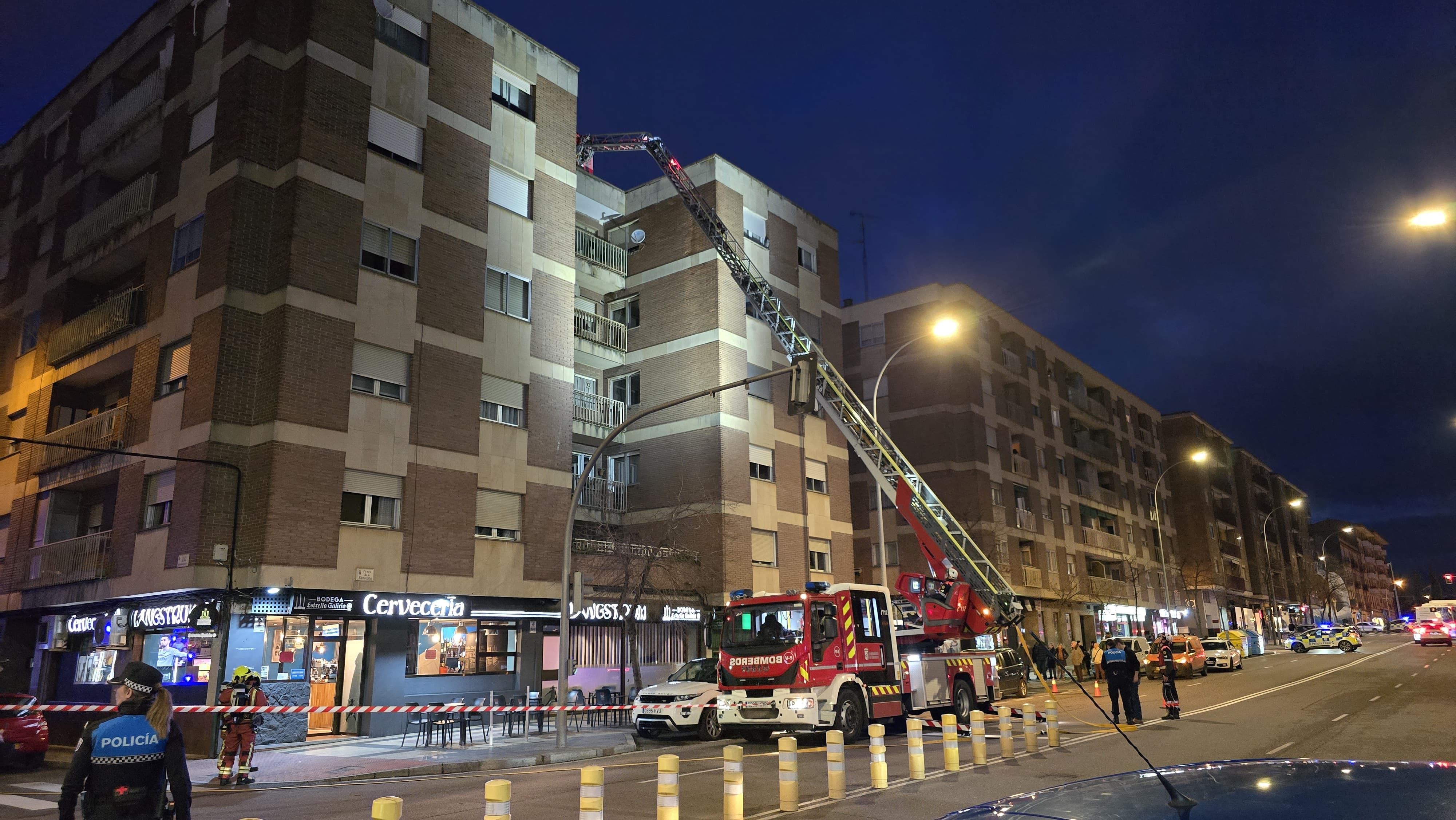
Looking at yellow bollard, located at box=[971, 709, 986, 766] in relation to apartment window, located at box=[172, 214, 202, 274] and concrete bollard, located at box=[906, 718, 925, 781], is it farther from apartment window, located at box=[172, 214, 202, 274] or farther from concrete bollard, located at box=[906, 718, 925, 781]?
apartment window, located at box=[172, 214, 202, 274]

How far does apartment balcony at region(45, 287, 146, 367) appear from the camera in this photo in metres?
24.4

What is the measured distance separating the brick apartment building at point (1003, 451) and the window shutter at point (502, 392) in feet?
72.1

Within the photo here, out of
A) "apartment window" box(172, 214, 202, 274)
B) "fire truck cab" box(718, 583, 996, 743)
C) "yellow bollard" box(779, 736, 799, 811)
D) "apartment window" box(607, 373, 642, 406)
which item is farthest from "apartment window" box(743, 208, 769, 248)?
"yellow bollard" box(779, 736, 799, 811)

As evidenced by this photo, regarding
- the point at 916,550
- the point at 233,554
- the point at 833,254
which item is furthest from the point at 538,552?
the point at 916,550

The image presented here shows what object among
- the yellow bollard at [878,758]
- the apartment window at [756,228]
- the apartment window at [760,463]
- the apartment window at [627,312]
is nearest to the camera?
the yellow bollard at [878,758]

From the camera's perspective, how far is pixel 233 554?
19.6 metres

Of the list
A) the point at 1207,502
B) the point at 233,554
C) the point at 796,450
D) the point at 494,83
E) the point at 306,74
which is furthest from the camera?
the point at 1207,502

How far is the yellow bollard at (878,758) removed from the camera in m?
10.7

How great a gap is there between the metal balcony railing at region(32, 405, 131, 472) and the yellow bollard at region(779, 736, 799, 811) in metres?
20.5

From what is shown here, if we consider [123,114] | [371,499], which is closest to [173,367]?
[371,499]

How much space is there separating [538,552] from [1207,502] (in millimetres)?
68111

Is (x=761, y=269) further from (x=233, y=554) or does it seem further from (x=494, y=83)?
(x=233, y=554)

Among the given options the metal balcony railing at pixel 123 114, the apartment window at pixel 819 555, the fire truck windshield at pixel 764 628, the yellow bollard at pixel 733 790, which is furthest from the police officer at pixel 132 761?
the apartment window at pixel 819 555

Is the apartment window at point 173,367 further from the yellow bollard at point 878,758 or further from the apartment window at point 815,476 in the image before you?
the apartment window at point 815,476
